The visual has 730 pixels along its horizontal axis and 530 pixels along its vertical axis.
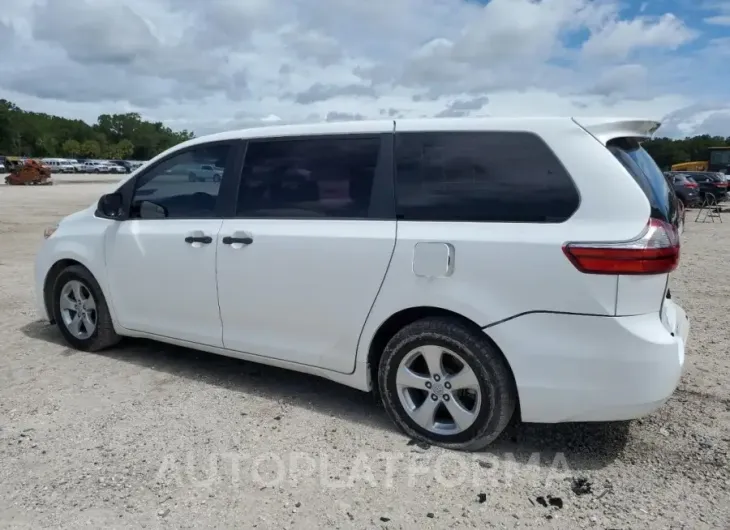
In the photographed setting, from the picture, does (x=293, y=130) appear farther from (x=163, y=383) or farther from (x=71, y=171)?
A: (x=71, y=171)

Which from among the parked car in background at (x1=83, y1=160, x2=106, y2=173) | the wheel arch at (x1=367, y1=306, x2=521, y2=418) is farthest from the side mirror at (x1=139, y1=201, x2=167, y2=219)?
the parked car in background at (x1=83, y1=160, x2=106, y2=173)

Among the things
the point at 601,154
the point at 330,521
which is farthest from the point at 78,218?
A: the point at 601,154

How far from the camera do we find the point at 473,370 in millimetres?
3285

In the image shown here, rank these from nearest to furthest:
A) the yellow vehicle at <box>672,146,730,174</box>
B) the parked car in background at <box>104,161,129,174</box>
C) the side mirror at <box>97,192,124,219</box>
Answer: the side mirror at <box>97,192,124,219</box>, the yellow vehicle at <box>672,146,730,174</box>, the parked car in background at <box>104,161,129,174</box>

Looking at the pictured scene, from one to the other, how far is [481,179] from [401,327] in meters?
0.94

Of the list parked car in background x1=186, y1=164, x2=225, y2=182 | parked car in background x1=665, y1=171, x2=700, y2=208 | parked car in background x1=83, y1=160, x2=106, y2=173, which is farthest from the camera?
parked car in background x1=83, y1=160, x2=106, y2=173

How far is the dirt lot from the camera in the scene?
9.41ft

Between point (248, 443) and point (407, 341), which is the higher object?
point (407, 341)

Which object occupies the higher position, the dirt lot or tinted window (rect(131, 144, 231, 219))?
tinted window (rect(131, 144, 231, 219))

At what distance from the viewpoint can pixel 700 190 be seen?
86.5ft

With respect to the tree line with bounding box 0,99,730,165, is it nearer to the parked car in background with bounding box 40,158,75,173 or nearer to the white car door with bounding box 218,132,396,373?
the parked car in background with bounding box 40,158,75,173

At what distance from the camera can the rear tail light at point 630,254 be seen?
2920 millimetres

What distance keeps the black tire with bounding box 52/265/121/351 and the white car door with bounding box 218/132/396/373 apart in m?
1.32

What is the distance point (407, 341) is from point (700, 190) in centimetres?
2699
